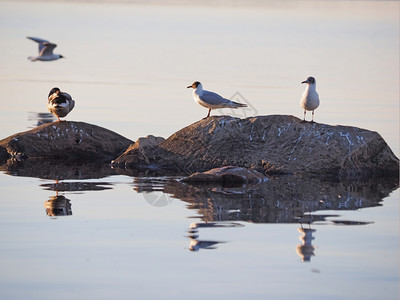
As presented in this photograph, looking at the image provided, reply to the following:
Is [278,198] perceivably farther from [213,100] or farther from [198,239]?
[213,100]

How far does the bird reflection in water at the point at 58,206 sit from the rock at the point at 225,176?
2.07 m

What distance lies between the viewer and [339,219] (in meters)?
11.3

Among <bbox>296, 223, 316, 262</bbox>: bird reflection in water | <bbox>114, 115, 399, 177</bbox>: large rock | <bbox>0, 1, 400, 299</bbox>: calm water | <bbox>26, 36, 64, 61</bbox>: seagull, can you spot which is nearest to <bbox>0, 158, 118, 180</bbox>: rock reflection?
<bbox>0, 1, 400, 299</bbox>: calm water

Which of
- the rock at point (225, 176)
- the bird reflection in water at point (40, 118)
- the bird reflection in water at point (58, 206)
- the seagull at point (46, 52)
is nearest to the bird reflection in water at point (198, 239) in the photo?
the bird reflection in water at point (58, 206)

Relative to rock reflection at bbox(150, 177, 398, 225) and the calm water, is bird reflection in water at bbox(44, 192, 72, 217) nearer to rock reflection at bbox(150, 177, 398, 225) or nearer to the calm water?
the calm water

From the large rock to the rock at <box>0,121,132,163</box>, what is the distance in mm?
798

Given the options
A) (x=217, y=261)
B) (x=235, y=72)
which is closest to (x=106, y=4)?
(x=235, y=72)

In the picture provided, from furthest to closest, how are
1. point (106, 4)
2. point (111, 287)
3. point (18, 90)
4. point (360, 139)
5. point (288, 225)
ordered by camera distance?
1. point (106, 4)
2. point (18, 90)
3. point (360, 139)
4. point (288, 225)
5. point (111, 287)

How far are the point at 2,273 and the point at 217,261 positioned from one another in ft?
6.42

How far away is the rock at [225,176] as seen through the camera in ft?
44.5

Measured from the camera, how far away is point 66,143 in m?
16.0

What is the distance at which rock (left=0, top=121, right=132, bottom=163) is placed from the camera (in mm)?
15805

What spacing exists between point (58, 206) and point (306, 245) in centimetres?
321

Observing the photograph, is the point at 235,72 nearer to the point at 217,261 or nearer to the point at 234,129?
the point at 234,129
